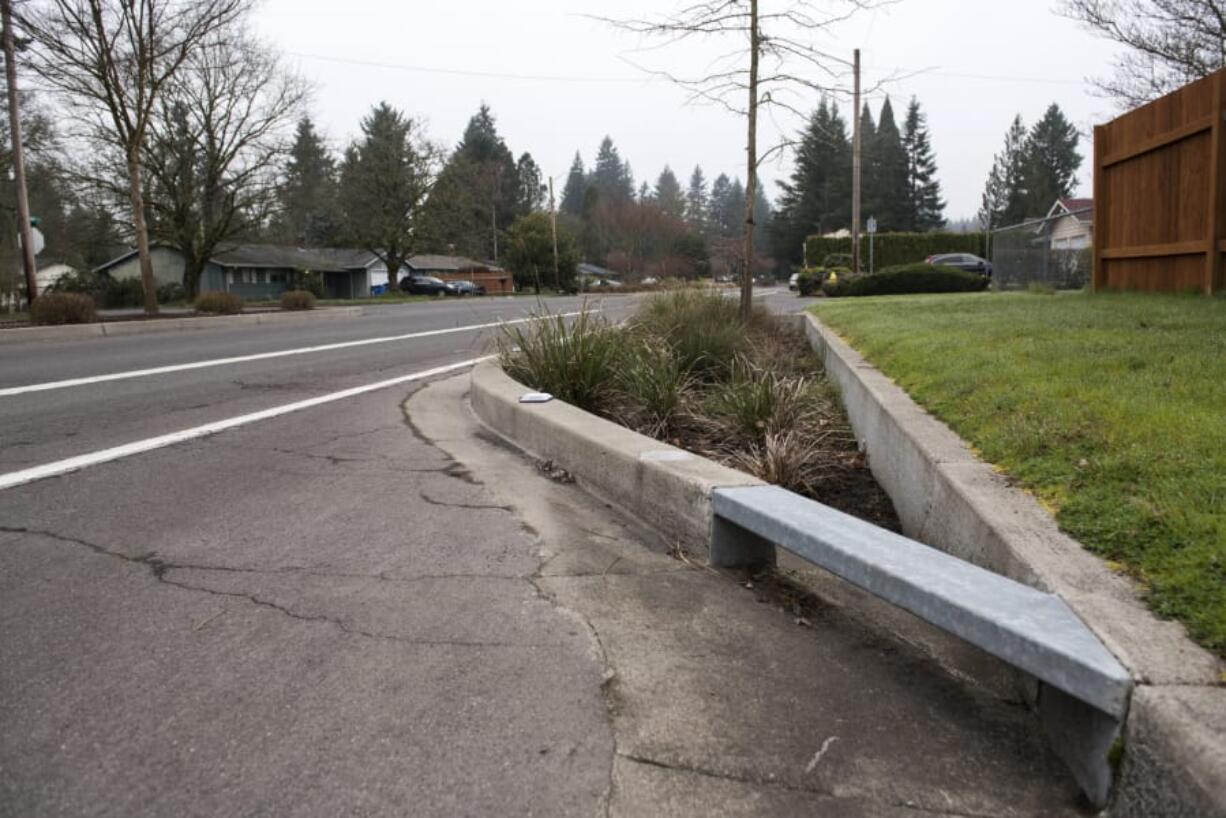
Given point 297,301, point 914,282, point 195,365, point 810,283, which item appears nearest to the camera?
point 195,365

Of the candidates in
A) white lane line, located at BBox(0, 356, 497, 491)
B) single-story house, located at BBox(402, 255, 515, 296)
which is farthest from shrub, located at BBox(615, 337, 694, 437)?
single-story house, located at BBox(402, 255, 515, 296)

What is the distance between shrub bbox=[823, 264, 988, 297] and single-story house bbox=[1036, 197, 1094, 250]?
225 centimetres

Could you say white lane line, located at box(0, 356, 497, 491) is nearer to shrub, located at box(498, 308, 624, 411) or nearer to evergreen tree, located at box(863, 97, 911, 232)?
shrub, located at box(498, 308, 624, 411)

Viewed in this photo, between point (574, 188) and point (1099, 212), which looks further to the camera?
point (574, 188)

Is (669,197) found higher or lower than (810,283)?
higher

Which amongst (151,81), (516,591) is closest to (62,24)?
(151,81)

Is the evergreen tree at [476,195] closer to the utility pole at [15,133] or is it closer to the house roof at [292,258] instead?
the house roof at [292,258]

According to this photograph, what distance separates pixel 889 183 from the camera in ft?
267

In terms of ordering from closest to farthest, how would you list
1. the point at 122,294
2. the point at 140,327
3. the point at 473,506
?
the point at 473,506 < the point at 140,327 < the point at 122,294

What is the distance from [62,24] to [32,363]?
1675 centimetres

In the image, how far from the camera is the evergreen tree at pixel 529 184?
98062mm

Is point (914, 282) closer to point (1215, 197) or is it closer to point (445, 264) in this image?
point (1215, 197)

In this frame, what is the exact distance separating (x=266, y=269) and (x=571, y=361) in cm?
6069

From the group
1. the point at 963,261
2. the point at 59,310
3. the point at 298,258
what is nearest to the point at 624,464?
the point at 59,310
